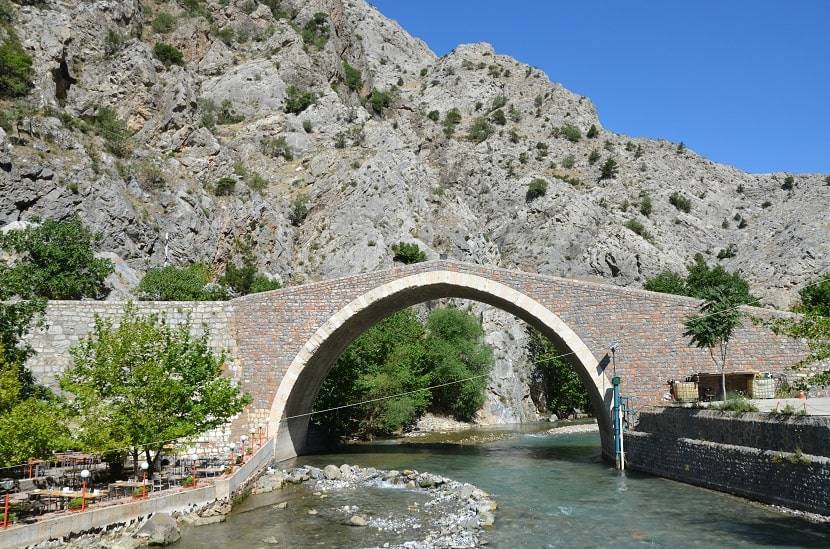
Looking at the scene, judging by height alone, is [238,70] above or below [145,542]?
above

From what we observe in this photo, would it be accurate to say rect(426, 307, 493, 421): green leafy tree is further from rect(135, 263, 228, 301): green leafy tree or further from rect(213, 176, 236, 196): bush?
rect(213, 176, 236, 196): bush

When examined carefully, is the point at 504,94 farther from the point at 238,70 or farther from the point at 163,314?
the point at 163,314

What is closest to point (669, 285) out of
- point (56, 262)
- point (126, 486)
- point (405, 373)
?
point (405, 373)

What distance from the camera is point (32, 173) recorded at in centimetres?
3388

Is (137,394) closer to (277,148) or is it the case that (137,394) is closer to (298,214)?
(298,214)

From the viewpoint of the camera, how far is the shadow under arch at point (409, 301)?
2125 cm

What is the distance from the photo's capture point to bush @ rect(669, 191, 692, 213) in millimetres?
65700

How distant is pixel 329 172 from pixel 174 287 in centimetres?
2226

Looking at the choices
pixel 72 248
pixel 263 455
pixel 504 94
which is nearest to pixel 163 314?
pixel 263 455

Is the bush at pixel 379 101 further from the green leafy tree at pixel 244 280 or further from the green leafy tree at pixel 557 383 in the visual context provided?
the green leafy tree at pixel 244 280

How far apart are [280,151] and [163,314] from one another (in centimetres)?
3529

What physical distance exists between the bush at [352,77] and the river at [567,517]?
5992 cm

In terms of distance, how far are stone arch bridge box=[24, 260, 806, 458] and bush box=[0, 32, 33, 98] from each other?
23741 mm

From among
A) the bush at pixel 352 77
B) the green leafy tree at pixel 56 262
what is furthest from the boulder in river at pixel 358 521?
the bush at pixel 352 77
